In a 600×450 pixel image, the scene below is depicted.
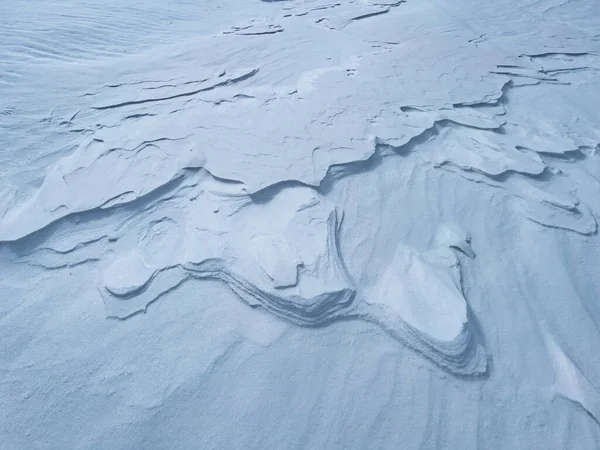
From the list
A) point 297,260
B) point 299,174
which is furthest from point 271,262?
point 299,174

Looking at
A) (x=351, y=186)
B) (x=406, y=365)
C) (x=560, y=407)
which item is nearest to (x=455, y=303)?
(x=406, y=365)

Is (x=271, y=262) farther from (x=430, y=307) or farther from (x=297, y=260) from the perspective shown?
(x=430, y=307)

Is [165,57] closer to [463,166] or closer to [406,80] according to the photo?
[406,80]

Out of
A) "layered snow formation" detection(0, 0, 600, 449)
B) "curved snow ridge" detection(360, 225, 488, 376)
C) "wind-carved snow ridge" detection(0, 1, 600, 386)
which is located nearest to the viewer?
"layered snow formation" detection(0, 0, 600, 449)

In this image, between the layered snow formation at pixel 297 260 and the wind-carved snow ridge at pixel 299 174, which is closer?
the layered snow formation at pixel 297 260

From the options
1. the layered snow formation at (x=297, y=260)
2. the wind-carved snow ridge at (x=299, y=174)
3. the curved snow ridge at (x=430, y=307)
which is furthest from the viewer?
the wind-carved snow ridge at (x=299, y=174)
